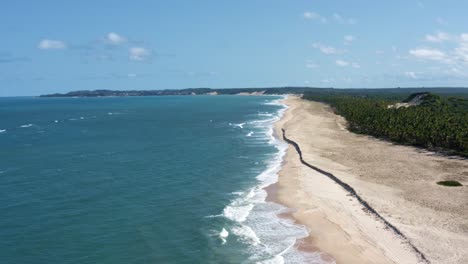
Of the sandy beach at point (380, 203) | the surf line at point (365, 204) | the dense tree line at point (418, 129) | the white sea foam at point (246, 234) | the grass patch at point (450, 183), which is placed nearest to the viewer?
the surf line at point (365, 204)

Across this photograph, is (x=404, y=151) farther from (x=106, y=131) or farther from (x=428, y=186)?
(x=106, y=131)

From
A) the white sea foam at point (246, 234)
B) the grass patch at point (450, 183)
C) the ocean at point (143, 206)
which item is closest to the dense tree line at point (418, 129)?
the grass patch at point (450, 183)

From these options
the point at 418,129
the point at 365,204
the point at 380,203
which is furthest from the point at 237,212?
the point at 418,129

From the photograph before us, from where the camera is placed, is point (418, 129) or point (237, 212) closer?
point (237, 212)

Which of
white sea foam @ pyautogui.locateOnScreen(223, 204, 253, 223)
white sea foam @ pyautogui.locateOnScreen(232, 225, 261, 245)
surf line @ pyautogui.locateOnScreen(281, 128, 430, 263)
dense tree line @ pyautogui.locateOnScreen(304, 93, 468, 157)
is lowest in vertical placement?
white sea foam @ pyautogui.locateOnScreen(232, 225, 261, 245)

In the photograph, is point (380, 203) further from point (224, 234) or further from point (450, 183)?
point (224, 234)

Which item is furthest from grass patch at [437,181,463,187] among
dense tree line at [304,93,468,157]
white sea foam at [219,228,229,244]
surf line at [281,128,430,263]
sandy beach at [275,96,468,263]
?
white sea foam at [219,228,229,244]

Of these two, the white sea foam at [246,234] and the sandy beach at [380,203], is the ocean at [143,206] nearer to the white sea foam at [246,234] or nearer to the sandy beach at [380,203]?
the white sea foam at [246,234]

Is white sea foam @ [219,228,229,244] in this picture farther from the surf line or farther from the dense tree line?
the dense tree line
